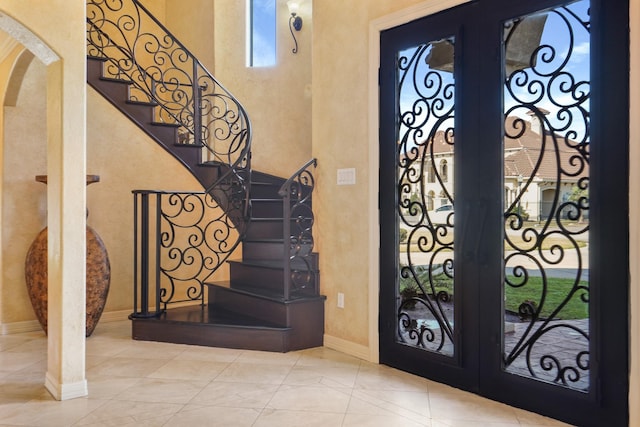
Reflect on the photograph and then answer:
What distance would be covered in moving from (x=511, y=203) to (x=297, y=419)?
1667mm

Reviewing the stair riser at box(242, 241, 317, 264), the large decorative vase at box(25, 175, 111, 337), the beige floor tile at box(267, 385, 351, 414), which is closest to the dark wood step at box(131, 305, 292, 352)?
the large decorative vase at box(25, 175, 111, 337)

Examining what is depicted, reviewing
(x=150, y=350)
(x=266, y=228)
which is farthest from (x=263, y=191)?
(x=150, y=350)

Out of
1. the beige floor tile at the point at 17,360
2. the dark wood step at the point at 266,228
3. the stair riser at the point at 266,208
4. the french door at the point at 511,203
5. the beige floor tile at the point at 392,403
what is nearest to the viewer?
the french door at the point at 511,203

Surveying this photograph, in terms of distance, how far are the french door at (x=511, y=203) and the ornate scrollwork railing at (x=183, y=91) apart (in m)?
1.84

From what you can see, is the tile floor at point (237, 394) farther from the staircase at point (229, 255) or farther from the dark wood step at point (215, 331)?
the staircase at point (229, 255)

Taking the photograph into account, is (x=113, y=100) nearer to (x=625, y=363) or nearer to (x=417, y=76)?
(x=417, y=76)

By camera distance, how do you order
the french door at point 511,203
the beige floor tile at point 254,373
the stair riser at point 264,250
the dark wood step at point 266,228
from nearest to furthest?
the french door at point 511,203 < the beige floor tile at point 254,373 < the stair riser at point 264,250 < the dark wood step at point 266,228

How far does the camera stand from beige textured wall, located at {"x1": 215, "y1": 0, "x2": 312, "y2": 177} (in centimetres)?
630

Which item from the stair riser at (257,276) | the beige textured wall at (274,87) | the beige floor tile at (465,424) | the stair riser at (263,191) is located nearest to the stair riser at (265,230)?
the stair riser at (257,276)

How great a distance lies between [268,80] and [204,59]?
887mm

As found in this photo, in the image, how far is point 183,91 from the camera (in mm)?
5770

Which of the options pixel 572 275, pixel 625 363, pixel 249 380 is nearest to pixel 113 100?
pixel 249 380

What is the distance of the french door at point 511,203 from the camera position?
2531 millimetres

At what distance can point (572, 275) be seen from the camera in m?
2.68
